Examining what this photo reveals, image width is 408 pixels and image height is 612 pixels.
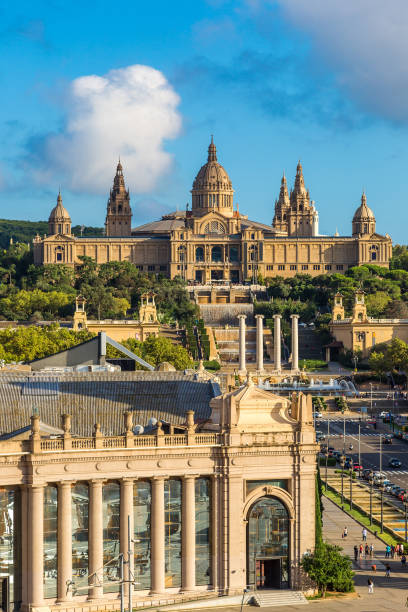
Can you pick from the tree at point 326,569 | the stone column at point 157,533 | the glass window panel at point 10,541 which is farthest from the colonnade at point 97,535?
the tree at point 326,569

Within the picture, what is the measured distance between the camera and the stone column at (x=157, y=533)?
214 ft

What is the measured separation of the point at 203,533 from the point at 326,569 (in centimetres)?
616

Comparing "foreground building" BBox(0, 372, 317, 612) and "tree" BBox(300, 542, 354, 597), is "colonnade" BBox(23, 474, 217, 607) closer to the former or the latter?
"foreground building" BBox(0, 372, 317, 612)

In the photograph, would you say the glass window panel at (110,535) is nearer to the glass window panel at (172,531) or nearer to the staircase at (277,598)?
the glass window panel at (172,531)

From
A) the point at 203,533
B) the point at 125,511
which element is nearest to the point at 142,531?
the point at 125,511

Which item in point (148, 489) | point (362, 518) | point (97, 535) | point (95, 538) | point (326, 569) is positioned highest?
point (148, 489)

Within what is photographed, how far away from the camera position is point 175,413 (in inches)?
2776

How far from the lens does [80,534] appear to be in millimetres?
64188

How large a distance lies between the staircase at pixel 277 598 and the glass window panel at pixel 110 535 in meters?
6.76

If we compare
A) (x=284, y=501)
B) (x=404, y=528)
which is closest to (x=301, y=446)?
(x=284, y=501)

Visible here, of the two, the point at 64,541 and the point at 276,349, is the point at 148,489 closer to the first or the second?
the point at 64,541

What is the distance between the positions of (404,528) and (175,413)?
1098 inches

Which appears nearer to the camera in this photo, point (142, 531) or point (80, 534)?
point (80, 534)

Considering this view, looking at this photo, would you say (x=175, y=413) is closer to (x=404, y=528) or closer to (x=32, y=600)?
(x=32, y=600)
